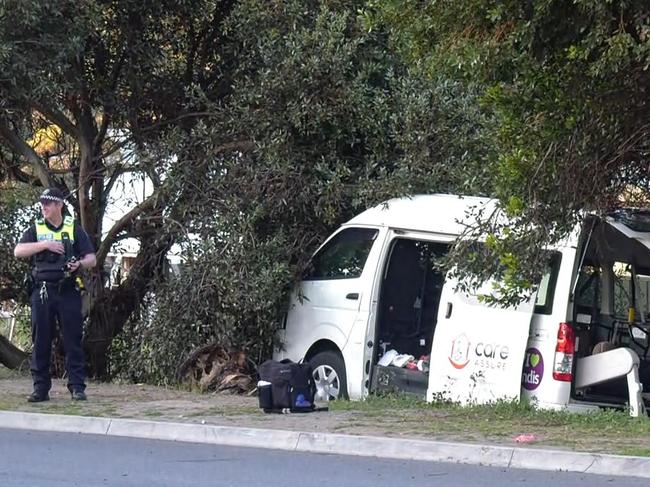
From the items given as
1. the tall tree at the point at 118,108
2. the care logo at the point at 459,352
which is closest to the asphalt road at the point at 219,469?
the care logo at the point at 459,352

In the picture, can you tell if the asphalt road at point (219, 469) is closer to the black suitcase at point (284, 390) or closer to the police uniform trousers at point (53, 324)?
the black suitcase at point (284, 390)

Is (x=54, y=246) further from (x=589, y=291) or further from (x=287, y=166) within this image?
(x=589, y=291)

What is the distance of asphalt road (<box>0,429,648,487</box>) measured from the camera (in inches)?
310

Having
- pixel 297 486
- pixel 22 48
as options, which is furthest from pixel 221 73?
pixel 297 486

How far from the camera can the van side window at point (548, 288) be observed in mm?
10883

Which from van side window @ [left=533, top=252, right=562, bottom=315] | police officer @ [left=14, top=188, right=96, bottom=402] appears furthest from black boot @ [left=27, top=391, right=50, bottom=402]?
van side window @ [left=533, top=252, right=562, bottom=315]

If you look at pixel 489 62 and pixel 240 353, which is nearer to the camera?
pixel 489 62

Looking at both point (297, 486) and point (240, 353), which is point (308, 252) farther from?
point (297, 486)

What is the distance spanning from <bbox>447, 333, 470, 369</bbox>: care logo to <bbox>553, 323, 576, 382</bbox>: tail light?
875 millimetres

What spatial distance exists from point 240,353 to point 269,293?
928mm

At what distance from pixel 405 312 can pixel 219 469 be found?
14.9ft

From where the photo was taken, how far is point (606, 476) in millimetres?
8156

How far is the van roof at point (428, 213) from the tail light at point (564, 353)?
135 centimetres

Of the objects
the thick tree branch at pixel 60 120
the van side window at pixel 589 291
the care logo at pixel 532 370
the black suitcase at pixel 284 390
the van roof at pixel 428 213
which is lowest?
the black suitcase at pixel 284 390
